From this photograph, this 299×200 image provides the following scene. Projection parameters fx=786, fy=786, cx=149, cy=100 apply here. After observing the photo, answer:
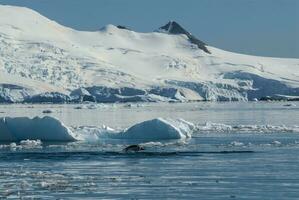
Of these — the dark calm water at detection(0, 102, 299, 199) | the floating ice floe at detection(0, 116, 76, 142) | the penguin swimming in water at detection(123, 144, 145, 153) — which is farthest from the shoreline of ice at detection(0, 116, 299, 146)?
the penguin swimming in water at detection(123, 144, 145, 153)

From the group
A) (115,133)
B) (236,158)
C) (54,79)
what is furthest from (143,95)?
(236,158)

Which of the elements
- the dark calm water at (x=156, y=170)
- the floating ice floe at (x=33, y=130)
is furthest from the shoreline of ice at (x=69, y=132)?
the dark calm water at (x=156, y=170)

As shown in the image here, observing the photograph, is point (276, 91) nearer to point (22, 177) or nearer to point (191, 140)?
point (191, 140)

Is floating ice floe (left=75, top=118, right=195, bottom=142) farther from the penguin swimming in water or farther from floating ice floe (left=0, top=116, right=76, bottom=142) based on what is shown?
the penguin swimming in water

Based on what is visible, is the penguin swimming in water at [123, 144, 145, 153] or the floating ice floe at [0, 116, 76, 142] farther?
the floating ice floe at [0, 116, 76, 142]

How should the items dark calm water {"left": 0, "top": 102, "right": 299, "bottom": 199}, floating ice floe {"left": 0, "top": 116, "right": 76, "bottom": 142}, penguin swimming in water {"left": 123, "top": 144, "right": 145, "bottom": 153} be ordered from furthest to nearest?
floating ice floe {"left": 0, "top": 116, "right": 76, "bottom": 142}, penguin swimming in water {"left": 123, "top": 144, "right": 145, "bottom": 153}, dark calm water {"left": 0, "top": 102, "right": 299, "bottom": 199}

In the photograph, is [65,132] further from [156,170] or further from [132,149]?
[156,170]

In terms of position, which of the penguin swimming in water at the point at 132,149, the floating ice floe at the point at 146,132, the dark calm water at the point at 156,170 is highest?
the floating ice floe at the point at 146,132

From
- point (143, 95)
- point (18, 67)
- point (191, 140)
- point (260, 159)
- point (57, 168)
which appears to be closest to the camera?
point (57, 168)

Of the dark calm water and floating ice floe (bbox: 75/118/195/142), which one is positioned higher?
floating ice floe (bbox: 75/118/195/142)

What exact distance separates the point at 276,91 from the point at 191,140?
505 ft

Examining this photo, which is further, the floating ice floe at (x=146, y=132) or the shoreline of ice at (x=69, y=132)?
the floating ice floe at (x=146, y=132)

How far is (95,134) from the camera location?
32.0 metres

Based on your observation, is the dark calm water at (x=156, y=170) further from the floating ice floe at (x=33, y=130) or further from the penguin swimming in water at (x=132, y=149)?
the floating ice floe at (x=33, y=130)
